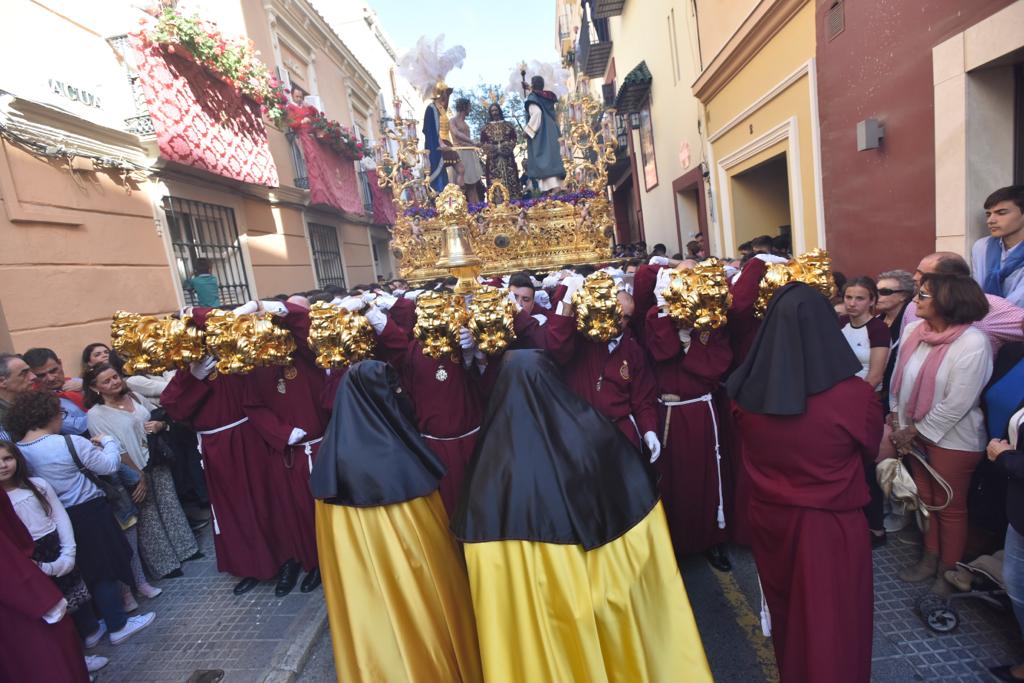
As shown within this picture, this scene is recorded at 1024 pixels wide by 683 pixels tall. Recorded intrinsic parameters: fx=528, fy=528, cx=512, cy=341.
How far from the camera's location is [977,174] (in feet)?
12.1

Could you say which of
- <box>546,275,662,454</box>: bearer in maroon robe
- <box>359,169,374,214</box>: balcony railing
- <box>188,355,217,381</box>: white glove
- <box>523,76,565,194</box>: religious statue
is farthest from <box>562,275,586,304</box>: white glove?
<box>359,169,374,214</box>: balcony railing

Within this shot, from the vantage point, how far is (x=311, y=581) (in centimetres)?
394

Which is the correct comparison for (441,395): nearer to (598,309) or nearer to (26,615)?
(598,309)

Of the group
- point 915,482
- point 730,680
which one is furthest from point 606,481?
point 915,482

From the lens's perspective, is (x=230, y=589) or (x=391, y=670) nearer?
(x=391, y=670)

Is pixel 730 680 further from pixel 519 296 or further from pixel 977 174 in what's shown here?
pixel 977 174

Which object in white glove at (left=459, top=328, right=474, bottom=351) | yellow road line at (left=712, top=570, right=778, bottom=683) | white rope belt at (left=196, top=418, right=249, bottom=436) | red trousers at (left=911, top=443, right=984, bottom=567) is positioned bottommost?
yellow road line at (left=712, top=570, right=778, bottom=683)

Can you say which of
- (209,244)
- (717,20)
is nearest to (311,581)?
(209,244)

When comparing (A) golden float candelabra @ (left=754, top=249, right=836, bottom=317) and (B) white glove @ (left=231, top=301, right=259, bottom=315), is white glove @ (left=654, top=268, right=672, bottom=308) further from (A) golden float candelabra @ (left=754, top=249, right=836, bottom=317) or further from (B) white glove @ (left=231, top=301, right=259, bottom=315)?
(B) white glove @ (left=231, top=301, right=259, bottom=315)

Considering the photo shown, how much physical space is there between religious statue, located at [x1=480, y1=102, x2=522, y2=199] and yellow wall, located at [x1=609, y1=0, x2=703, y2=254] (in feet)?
12.6

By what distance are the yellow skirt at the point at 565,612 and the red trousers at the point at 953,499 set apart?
6.58 feet

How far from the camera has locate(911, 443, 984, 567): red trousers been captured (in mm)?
2848

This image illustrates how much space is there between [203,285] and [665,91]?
387 inches

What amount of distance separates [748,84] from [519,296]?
Answer: 5.41 metres
